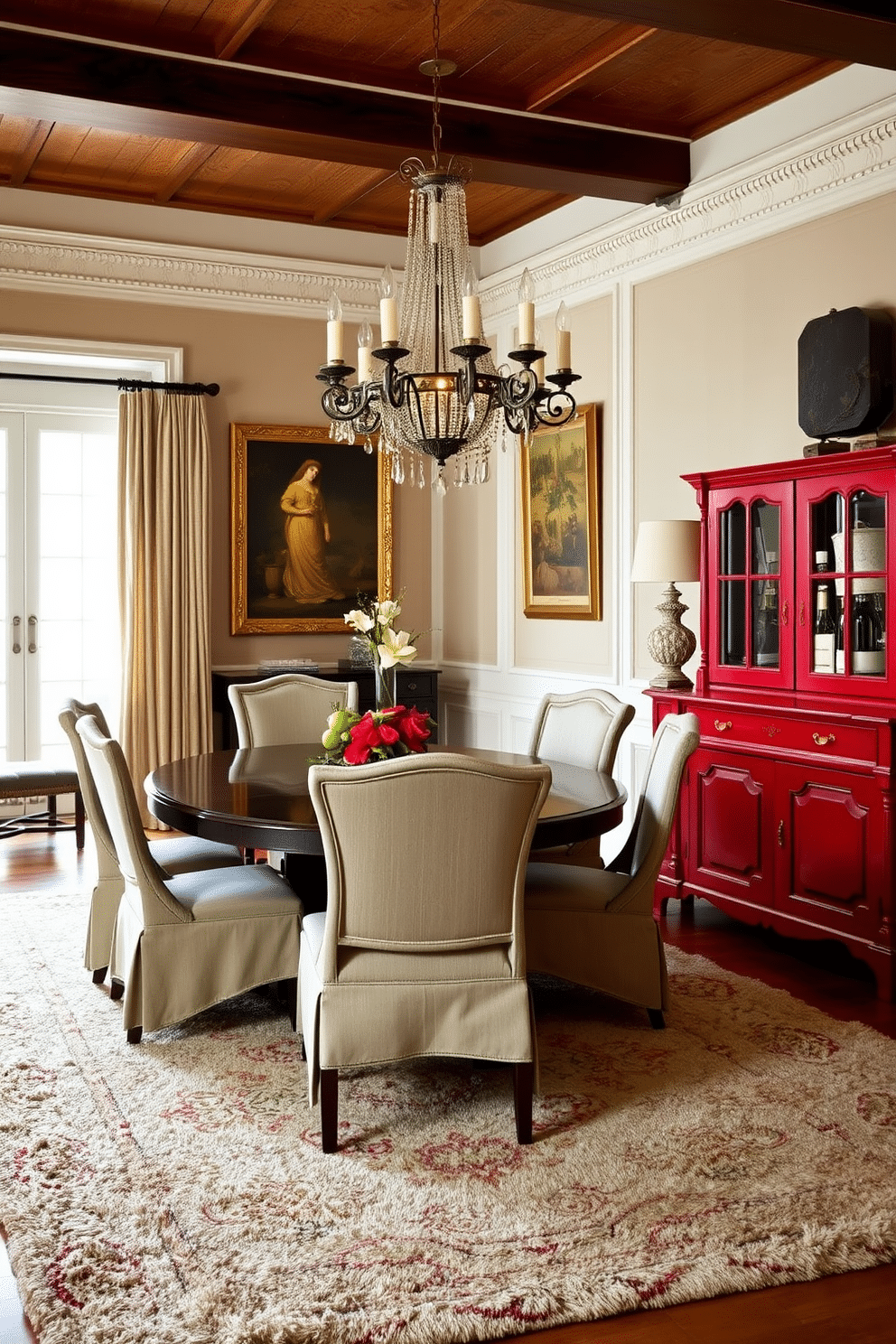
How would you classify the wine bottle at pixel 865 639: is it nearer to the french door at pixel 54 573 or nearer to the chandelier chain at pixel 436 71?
the chandelier chain at pixel 436 71

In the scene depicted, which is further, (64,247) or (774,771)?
(64,247)

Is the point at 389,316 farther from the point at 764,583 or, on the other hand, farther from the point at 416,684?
the point at 416,684

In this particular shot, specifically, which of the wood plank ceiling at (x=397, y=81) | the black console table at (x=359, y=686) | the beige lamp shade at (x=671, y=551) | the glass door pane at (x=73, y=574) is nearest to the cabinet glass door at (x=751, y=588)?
the beige lamp shade at (x=671, y=551)

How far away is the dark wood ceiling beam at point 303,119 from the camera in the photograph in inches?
178

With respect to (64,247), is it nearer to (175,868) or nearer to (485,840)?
(175,868)

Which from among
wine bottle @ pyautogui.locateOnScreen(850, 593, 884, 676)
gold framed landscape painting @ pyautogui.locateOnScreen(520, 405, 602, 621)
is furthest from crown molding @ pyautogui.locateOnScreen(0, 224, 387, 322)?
wine bottle @ pyautogui.locateOnScreen(850, 593, 884, 676)

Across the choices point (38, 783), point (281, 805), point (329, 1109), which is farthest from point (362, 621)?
point (38, 783)

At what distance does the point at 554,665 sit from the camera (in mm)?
6645

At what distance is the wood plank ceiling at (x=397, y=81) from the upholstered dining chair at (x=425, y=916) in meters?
2.29

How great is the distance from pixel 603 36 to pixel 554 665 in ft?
10.2

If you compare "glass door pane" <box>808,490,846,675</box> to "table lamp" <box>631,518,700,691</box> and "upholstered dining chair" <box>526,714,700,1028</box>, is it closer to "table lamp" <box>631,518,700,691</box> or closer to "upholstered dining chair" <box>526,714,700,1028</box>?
"table lamp" <box>631,518,700,691</box>

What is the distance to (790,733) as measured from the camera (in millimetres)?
4453

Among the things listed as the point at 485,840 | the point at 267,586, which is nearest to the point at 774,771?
the point at 485,840

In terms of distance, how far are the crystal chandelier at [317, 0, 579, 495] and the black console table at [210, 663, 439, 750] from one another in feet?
8.97
